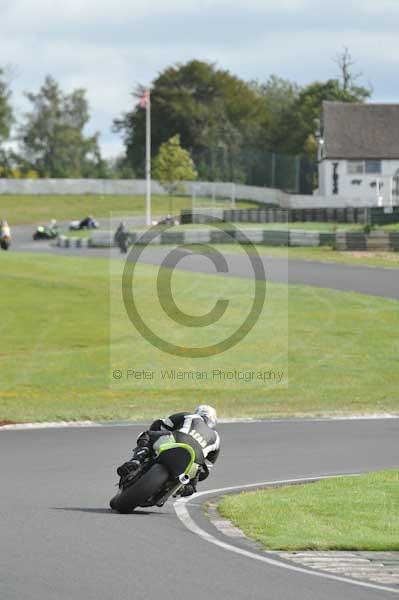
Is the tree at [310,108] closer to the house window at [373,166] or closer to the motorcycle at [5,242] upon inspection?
the house window at [373,166]

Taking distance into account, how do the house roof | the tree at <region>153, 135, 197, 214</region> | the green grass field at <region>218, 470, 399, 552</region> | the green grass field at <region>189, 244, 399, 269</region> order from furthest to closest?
the tree at <region>153, 135, 197, 214</region>
the house roof
the green grass field at <region>189, 244, 399, 269</region>
the green grass field at <region>218, 470, 399, 552</region>

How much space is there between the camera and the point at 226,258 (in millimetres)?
54594

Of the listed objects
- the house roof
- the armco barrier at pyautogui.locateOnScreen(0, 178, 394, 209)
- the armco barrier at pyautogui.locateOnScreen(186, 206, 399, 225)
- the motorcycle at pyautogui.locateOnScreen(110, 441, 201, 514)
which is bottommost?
the motorcycle at pyautogui.locateOnScreen(110, 441, 201, 514)

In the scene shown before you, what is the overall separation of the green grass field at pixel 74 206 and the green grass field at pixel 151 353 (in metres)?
54.1

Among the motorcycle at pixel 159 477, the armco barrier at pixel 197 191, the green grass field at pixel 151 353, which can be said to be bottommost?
the green grass field at pixel 151 353

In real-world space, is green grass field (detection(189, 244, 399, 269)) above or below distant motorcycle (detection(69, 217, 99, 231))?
below

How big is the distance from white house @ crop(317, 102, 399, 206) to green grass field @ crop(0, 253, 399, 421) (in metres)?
52.8

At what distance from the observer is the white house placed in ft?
318

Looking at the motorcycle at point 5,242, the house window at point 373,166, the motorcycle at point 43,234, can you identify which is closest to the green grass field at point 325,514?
the motorcycle at point 5,242

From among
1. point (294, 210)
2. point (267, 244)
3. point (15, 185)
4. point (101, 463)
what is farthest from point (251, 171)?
point (101, 463)

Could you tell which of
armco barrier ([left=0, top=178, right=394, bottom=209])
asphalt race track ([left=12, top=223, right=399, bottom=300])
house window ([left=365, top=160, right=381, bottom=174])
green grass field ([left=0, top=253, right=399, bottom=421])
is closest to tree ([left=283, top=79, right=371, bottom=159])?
armco barrier ([left=0, top=178, right=394, bottom=209])

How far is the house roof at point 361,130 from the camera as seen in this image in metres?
98.2

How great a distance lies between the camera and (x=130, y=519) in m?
11.0

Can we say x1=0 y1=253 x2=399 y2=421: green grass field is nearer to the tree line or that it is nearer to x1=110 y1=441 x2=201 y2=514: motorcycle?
x1=110 y1=441 x2=201 y2=514: motorcycle
